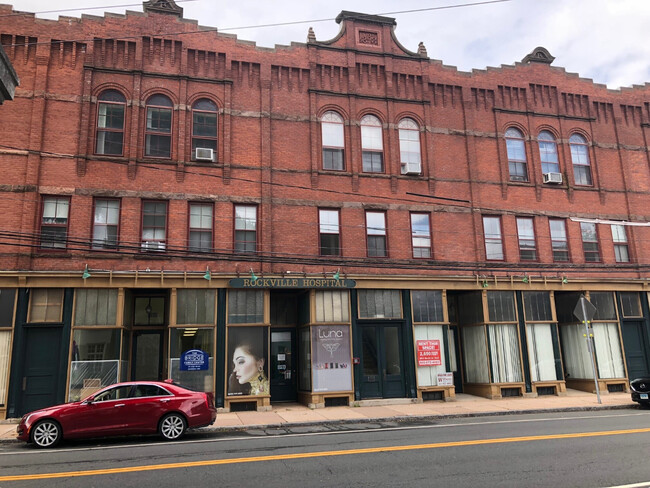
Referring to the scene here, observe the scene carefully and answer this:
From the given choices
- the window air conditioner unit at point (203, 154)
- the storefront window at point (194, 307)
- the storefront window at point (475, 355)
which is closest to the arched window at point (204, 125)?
the window air conditioner unit at point (203, 154)

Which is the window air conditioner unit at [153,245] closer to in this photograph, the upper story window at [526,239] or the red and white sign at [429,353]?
the red and white sign at [429,353]

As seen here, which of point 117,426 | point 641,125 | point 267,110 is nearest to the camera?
point 117,426

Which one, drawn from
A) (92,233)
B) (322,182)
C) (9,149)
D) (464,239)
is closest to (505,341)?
(464,239)

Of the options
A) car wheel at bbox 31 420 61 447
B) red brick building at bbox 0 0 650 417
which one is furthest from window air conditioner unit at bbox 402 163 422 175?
car wheel at bbox 31 420 61 447

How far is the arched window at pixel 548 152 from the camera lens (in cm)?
2345

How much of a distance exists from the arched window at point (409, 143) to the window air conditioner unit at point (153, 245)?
31.7 ft

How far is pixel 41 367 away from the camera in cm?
1648

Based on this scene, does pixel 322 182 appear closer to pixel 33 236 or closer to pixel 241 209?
pixel 241 209

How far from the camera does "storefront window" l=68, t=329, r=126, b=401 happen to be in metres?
16.5

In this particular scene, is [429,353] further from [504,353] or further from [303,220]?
[303,220]

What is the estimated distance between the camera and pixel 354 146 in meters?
21.0

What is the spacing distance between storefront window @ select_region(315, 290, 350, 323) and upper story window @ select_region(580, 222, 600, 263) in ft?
36.1

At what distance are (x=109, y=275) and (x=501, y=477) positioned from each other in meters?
13.7

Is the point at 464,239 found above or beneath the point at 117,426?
above
